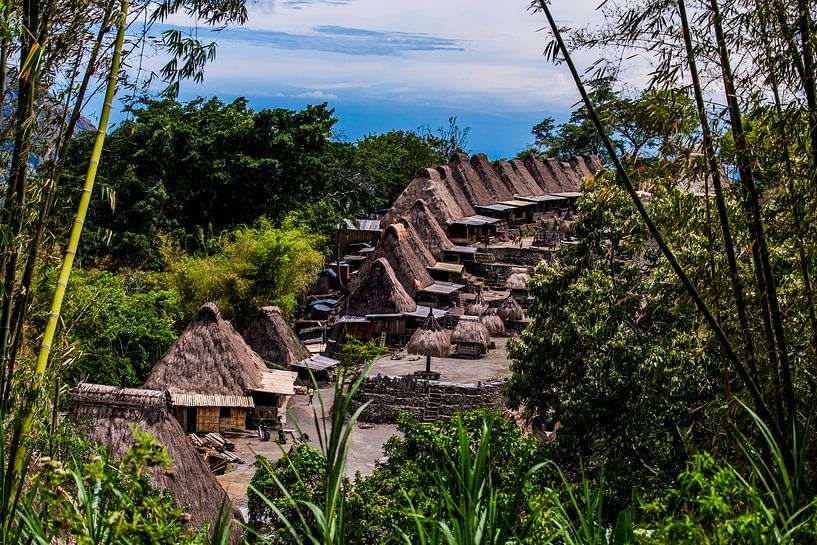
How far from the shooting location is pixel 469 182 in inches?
1246

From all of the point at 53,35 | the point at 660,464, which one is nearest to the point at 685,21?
the point at 53,35

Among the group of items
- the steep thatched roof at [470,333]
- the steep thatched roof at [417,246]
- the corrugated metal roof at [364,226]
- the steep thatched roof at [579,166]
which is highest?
the steep thatched roof at [579,166]

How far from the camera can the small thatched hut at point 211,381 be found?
47.3ft

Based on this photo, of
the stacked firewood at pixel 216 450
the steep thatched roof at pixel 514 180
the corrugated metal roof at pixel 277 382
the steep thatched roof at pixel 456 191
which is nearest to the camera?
the stacked firewood at pixel 216 450

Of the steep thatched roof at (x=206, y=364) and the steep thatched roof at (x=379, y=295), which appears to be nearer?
the steep thatched roof at (x=206, y=364)

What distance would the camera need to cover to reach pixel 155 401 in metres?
10.9

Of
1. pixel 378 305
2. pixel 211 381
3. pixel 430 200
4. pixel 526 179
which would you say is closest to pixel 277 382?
pixel 211 381

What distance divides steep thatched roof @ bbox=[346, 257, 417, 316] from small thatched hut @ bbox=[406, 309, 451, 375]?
249cm

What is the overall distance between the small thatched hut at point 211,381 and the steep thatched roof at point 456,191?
15.8 m

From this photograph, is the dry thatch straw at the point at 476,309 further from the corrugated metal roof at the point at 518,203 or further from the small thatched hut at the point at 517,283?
the corrugated metal roof at the point at 518,203

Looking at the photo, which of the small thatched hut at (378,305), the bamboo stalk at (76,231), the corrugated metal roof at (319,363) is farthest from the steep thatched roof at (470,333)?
the bamboo stalk at (76,231)

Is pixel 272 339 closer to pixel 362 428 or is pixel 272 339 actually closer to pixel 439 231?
pixel 362 428

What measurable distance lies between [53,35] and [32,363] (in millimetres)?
1705

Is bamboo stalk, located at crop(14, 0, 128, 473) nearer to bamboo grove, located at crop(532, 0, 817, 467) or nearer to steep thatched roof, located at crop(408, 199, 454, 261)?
bamboo grove, located at crop(532, 0, 817, 467)
